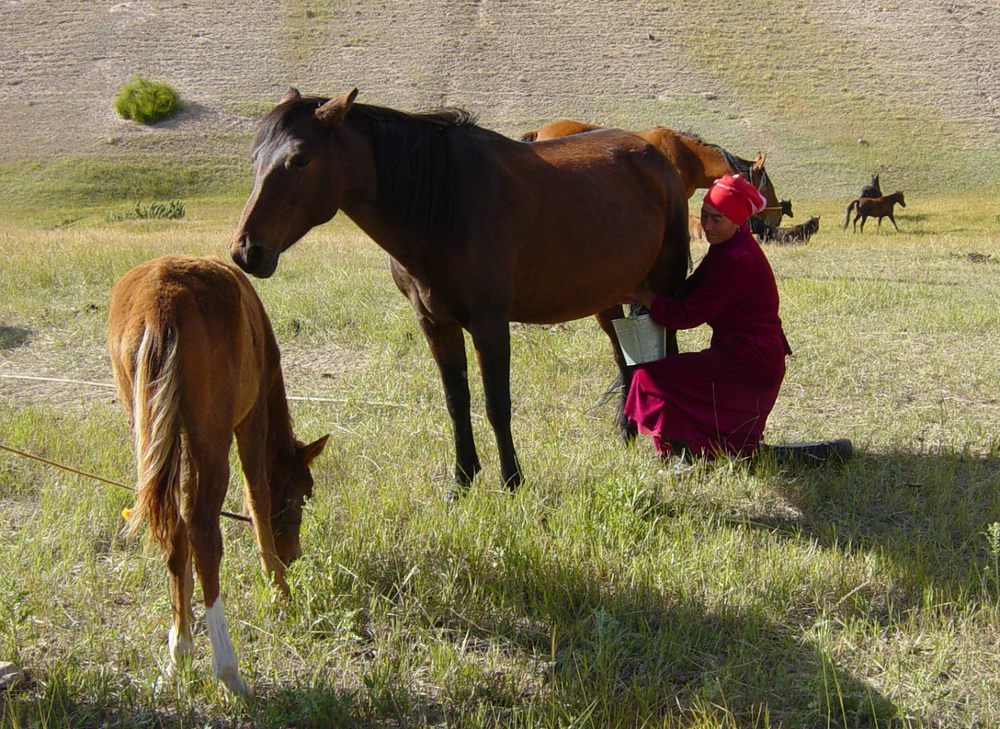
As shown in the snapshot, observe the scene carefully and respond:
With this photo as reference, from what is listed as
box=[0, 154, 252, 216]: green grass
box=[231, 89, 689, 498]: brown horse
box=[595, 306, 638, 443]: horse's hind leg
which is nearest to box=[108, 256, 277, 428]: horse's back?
box=[231, 89, 689, 498]: brown horse

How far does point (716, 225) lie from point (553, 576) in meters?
2.24

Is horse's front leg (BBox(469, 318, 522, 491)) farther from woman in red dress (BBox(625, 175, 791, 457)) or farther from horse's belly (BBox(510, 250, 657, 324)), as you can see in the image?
woman in red dress (BBox(625, 175, 791, 457))

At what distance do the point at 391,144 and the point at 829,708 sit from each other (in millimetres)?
3000

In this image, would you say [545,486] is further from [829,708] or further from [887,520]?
[829,708]

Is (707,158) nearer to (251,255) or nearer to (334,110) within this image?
(334,110)

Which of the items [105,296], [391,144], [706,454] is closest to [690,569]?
[706,454]

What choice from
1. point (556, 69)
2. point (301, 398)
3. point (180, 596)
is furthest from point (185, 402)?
point (556, 69)

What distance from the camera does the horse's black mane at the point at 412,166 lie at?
4273 mm

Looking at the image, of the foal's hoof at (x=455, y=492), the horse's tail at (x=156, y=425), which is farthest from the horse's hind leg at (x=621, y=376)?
the horse's tail at (x=156, y=425)

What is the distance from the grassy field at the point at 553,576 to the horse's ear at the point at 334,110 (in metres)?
1.75

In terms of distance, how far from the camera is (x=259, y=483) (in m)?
3.53

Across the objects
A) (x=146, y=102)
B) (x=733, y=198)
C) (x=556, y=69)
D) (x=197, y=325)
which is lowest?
(x=197, y=325)

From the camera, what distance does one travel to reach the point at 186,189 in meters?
37.0

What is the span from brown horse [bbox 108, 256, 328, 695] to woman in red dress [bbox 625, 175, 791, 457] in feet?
8.25
